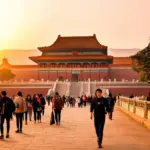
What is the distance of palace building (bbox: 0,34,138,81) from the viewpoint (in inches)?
2507

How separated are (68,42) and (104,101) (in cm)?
6180

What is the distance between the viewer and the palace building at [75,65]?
6369 cm

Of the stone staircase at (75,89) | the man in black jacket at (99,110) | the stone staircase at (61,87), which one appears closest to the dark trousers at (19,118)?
the man in black jacket at (99,110)

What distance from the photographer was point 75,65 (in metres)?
64.4

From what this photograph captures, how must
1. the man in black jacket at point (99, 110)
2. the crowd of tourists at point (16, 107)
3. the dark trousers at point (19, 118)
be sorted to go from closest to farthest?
the man in black jacket at point (99, 110) < the crowd of tourists at point (16, 107) < the dark trousers at point (19, 118)

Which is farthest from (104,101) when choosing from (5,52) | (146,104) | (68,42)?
(5,52)

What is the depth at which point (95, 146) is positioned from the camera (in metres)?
8.35

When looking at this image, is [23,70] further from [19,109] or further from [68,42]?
[19,109]

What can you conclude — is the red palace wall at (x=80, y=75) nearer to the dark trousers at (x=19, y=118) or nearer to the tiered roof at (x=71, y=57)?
the tiered roof at (x=71, y=57)

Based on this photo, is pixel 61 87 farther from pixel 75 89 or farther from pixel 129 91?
pixel 129 91

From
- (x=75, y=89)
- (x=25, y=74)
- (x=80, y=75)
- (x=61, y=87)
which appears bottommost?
(x=75, y=89)

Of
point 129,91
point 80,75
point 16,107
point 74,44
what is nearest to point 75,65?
point 80,75

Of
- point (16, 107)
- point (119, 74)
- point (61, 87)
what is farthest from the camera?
point (119, 74)

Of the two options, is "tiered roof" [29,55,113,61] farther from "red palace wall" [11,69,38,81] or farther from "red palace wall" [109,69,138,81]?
"red palace wall" [109,69,138,81]
